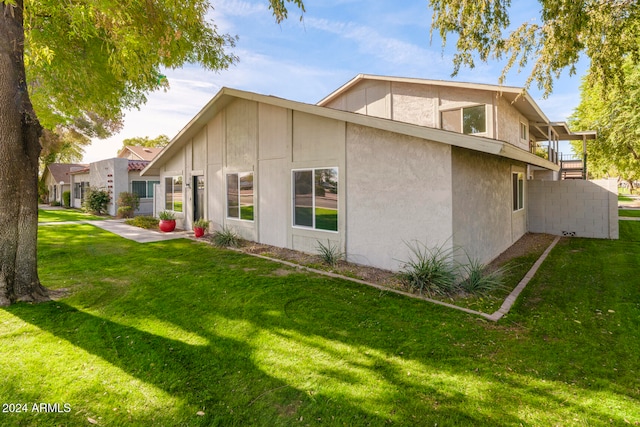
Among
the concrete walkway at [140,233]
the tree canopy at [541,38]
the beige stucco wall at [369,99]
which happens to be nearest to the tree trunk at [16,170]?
the concrete walkway at [140,233]

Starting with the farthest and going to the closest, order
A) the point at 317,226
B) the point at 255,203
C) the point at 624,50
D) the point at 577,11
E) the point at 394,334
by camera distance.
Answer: the point at 255,203 → the point at 317,226 → the point at 624,50 → the point at 577,11 → the point at 394,334

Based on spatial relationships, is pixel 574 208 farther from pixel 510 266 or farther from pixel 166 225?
pixel 166 225

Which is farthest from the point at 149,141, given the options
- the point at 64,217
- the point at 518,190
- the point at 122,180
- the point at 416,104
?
the point at 518,190

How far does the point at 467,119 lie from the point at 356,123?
675cm

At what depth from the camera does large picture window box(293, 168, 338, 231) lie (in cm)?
797

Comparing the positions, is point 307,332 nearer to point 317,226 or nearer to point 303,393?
point 303,393

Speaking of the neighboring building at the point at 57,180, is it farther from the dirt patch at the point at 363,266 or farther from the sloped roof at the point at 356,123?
the dirt patch at the point at 363,266

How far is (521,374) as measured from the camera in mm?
3391

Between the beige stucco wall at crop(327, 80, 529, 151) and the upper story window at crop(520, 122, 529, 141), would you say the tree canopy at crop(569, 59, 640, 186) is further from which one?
the beige stucco wall at crop(327, 80, 529, 151)

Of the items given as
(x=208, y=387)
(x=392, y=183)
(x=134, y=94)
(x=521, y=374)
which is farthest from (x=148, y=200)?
(x=521, y=374)

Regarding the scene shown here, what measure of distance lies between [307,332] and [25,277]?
16.3 ft

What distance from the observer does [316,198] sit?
834cm

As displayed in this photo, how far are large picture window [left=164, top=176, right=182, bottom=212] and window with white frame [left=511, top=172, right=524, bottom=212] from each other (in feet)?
42.7

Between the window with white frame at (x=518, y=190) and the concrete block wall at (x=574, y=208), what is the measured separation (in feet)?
5.07
